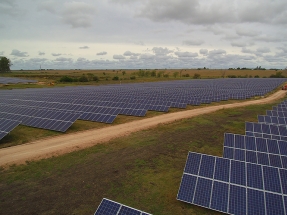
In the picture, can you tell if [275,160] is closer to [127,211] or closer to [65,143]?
[127,211]

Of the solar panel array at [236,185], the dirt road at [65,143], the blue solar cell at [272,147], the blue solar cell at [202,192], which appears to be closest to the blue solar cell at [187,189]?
the solar panel array at [236,185]

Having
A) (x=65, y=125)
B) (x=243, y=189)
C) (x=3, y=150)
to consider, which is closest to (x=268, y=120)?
(x=243, y=189)

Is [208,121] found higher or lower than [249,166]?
lower

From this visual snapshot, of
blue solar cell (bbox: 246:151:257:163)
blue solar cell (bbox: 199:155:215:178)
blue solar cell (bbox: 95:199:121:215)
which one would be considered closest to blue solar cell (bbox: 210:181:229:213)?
blue solar cell (bbox: 199:155:215:178)

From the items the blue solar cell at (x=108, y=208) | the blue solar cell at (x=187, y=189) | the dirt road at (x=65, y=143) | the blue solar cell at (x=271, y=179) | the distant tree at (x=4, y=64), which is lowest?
the dirt road at (x=65, y=143)

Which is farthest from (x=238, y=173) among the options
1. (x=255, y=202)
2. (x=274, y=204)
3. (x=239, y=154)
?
(x=239, y=154)

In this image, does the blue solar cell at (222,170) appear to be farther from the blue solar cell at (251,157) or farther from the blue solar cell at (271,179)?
the blue solar cell at (251,157)

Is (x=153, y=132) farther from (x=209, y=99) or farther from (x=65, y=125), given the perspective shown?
(x=209, y=99)
